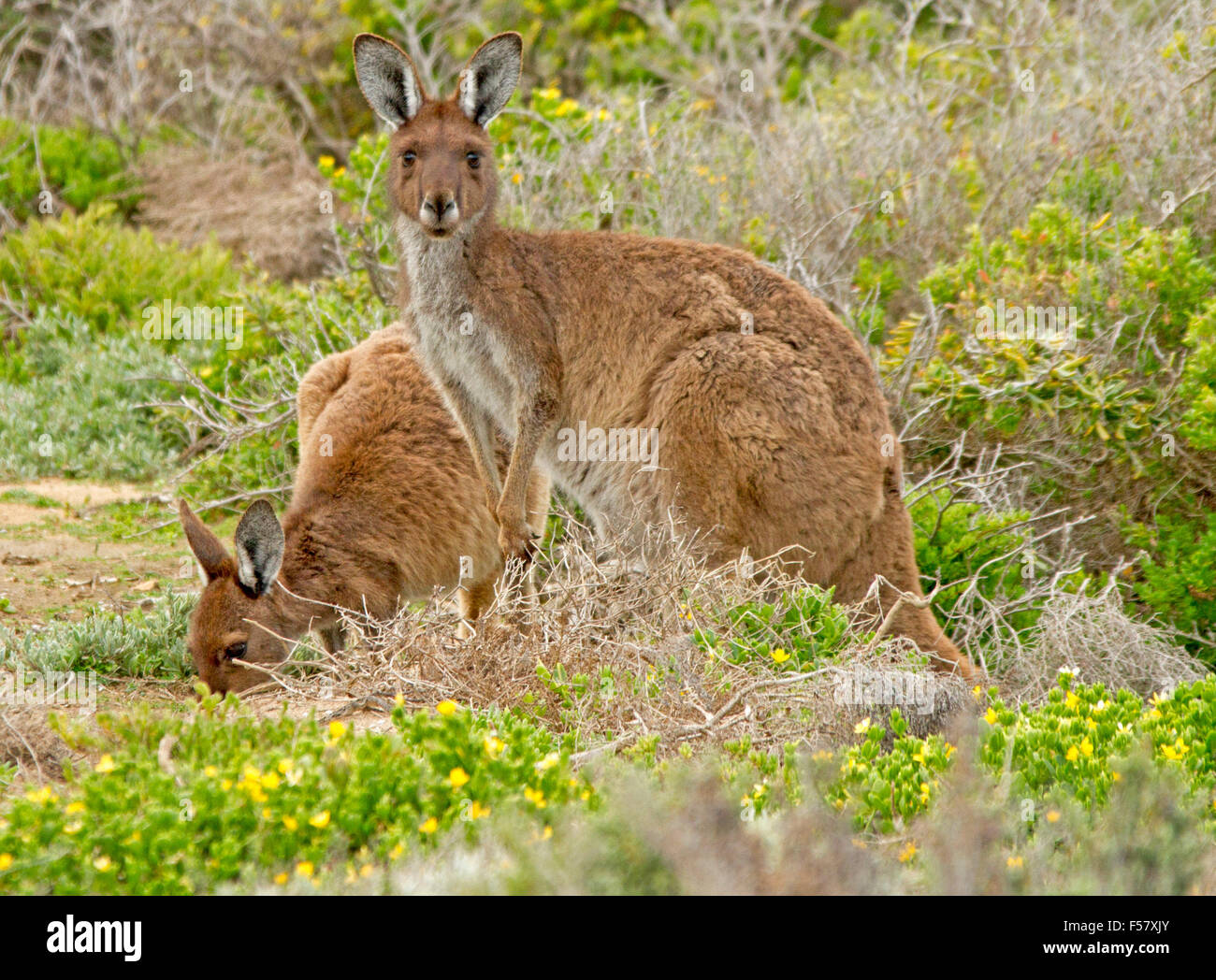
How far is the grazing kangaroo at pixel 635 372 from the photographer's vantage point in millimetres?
5602

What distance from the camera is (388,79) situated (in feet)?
18.4

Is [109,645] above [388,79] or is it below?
below

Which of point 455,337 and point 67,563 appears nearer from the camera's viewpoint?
point 455,337

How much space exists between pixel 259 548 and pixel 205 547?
262mm

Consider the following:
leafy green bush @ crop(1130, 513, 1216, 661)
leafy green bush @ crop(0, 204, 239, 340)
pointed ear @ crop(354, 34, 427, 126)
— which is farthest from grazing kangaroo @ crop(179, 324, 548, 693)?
leafy green bush @ crop(0, 204, 239, 340)

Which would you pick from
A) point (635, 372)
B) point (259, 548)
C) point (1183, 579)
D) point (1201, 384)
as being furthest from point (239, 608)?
point (1201, 384)

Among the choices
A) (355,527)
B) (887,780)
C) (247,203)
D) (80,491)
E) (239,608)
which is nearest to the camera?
(887,780)

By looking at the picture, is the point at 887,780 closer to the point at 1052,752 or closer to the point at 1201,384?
the point at 1052,752

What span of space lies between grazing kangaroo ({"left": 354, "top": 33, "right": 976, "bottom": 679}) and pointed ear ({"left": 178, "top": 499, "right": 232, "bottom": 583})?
44.4 inches

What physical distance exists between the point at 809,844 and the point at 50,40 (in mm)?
14612

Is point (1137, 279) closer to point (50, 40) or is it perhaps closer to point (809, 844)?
point (809, 844)

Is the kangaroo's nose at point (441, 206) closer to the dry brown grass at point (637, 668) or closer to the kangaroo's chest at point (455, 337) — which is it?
the kangaroo's chest at point (455, 337)

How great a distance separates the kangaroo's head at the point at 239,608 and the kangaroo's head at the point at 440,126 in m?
1.35

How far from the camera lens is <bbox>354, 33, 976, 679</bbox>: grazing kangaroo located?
5602mm
